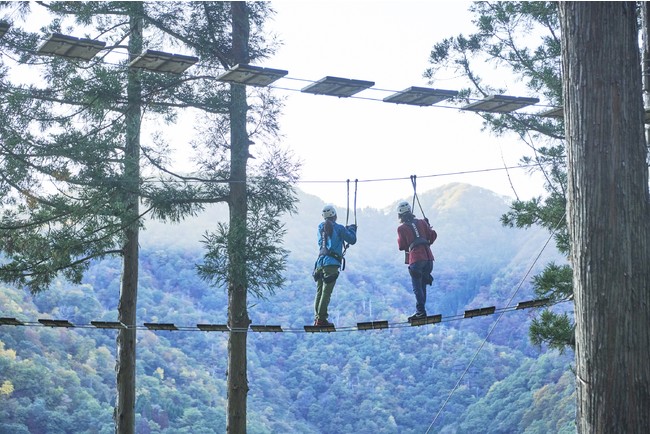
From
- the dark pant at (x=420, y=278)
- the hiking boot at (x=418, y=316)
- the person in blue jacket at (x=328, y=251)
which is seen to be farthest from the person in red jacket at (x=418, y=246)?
the person in blue jacket at (x=328, y=251)

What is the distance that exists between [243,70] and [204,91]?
6.90 meters

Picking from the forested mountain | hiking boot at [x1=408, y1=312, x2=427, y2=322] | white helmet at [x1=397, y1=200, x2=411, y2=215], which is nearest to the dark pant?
hiking boot at [x1=408, y1=312, x2=427, y2=322]

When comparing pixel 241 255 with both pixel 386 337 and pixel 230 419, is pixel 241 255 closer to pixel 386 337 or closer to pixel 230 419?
pixel 230 419

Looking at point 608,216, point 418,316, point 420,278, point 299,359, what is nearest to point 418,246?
point 420,278

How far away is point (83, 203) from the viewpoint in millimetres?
15766

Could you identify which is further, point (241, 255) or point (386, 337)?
point (386, 337)

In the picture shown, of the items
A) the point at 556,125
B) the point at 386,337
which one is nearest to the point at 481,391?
the point at 386,337

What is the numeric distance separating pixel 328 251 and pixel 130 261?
5167 mm

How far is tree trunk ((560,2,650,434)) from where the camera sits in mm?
5633

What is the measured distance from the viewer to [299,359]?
2867 inches

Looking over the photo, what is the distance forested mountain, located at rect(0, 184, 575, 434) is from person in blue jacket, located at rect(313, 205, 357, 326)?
3491 centimetres

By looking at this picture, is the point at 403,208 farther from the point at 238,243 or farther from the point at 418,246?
the point at 238,243

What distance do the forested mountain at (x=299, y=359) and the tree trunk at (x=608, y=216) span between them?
41.6 m

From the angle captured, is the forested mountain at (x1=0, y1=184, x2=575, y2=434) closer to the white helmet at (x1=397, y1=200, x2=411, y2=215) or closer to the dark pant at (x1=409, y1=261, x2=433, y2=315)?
the dark pant at (x1=409, y1=261, x2=433, y2=315)
